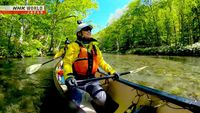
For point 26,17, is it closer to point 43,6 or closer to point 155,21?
point 43,6

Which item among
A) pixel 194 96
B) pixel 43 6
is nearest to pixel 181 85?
pixel 194 96

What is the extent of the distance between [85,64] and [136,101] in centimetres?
158

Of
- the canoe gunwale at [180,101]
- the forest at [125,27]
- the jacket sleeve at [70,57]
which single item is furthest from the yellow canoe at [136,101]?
the forest at [125,27]

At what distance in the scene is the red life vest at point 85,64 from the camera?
650cm

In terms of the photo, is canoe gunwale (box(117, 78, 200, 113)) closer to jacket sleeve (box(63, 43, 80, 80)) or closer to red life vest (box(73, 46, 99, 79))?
red life vest (box(73, 46, 99, 79))

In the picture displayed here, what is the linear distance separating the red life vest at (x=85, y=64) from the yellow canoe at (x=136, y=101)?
0.59 metres

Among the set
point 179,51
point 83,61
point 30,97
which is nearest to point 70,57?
point 83,61

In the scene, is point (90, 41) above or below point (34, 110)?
above

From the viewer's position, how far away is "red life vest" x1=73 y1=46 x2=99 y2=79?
650 cm

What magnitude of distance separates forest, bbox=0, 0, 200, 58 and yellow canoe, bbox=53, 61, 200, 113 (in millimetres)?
14926

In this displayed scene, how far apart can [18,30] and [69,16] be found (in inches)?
540

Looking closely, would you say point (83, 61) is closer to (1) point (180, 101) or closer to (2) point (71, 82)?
(2) point (71, 82)

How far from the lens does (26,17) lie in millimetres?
26094

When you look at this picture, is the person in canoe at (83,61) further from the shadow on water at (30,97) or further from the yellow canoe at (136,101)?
the shadow on water at (30,97)
